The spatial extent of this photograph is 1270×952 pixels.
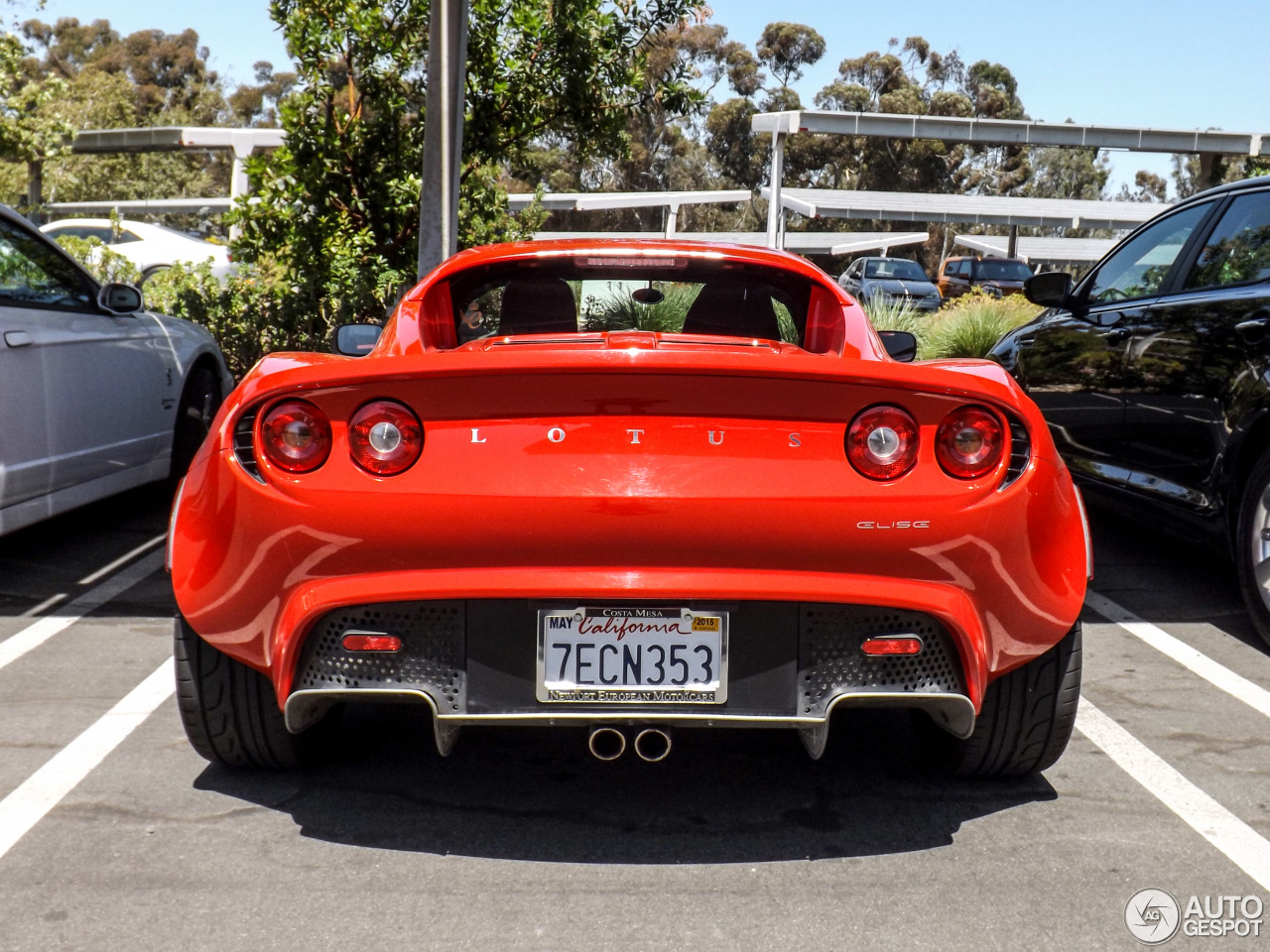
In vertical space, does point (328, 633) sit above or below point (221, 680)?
above

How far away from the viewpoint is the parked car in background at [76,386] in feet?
18.1

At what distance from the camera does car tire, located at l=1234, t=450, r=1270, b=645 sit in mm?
4933

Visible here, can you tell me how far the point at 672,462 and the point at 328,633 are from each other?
2.78 feet

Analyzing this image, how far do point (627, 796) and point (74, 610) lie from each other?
2930 millimetres

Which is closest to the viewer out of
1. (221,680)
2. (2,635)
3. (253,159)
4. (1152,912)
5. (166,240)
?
(1152,912)

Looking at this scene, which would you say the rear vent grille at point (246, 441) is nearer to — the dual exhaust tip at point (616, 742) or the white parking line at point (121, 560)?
the dual exhaust tip at point (616, 742)

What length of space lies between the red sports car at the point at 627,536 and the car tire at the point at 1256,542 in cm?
216

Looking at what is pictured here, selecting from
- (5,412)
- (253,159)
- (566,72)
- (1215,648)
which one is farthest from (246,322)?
(1215,648)

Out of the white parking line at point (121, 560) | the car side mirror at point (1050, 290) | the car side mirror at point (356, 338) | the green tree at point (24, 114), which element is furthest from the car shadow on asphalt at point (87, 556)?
the green tree at point (24, 114)

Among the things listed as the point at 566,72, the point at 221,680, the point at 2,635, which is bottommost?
the point at 2,635

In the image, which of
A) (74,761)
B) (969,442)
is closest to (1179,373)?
(969,442)

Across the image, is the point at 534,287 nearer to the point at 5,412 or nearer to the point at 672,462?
the point at 672,462

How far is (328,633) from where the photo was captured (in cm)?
309

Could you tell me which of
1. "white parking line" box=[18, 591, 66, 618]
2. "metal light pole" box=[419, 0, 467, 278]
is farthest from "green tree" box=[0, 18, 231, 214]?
"white parking line" box=[18, 591, 66, 618]
